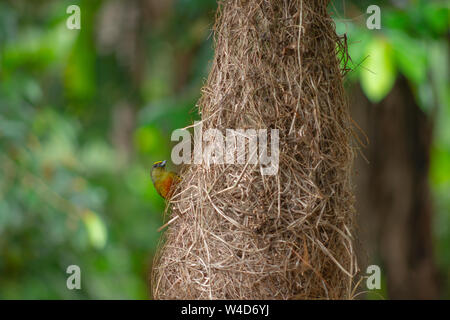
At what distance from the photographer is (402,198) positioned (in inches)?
179

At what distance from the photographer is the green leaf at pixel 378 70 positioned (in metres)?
2.75

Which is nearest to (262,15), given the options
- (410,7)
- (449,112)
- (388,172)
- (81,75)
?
(410,7)

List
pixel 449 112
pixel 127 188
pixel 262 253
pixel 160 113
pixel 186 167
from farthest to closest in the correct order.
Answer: pixel 449 112, pixel 127 188, pixel 160 113, pixel 186 167, pixel 262 253

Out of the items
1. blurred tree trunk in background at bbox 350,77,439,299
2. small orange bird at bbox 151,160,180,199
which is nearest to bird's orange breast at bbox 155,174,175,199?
small orange bird at bbox 151,160,180,199

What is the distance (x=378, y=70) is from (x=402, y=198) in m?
2.10

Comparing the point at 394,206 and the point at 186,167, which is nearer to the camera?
the point at 186,167

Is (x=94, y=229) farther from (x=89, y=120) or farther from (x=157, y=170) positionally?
(x=89, y=120)

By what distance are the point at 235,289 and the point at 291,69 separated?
79cm

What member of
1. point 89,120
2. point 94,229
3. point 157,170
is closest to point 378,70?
point 157,170

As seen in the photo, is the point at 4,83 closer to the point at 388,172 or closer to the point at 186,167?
the point at 186,167

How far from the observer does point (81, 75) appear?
5547 millimetres

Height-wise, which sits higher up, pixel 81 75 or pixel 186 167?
pixel 81 75

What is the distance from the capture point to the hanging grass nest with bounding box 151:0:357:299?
171 cm

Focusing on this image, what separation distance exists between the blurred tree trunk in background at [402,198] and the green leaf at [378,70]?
5.50 ft
